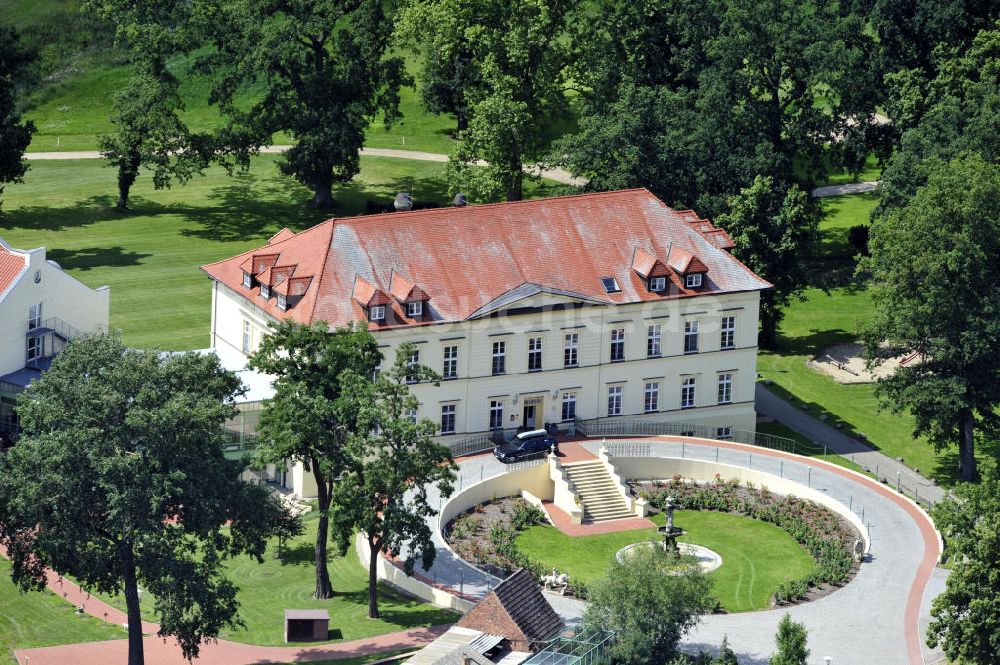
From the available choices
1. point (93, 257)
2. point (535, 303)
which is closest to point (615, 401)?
point (535, 303)

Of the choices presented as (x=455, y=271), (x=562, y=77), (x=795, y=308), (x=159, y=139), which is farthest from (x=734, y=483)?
(x=159, y=139)

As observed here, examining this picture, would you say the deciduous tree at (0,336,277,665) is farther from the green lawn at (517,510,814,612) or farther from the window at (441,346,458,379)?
the window at (441,346,458,379)

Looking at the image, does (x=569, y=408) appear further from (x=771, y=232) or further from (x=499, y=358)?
(x=771, y=232)

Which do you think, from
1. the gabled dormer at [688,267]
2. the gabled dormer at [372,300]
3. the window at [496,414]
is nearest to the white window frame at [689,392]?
the gabled dormer at [688,267]

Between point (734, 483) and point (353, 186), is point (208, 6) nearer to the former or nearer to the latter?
point (353, 186)

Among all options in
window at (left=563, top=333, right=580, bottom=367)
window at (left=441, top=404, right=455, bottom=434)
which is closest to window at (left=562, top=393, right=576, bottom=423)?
window at (left=563, top=333, right=580, bottom=367)

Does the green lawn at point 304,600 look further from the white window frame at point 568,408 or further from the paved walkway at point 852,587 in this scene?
the white window frame at point 568,408
